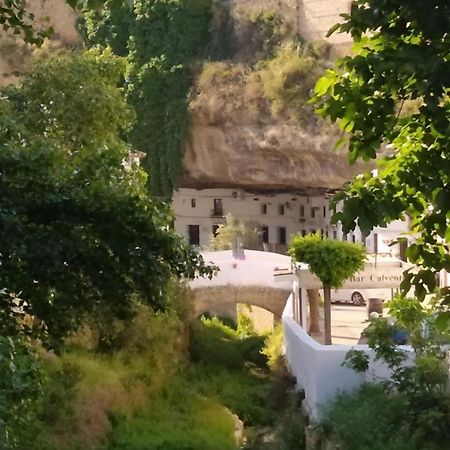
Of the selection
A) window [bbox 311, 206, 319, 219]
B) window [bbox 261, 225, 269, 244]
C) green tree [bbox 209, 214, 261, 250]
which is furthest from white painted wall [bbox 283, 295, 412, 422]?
window [bbox 261, 225, 269, 244]

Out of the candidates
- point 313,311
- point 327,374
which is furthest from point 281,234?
point 327,374

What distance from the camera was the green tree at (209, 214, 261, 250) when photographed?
2456 cm

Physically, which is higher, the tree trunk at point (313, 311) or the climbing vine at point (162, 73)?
the climbing vine at point (162, 73)

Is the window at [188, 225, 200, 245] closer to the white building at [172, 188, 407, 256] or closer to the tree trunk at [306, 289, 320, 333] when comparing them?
the white building at [172, 188, 407, 256]

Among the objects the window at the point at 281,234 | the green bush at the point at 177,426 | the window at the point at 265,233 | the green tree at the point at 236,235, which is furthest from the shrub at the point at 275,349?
the window at the point at 281,234

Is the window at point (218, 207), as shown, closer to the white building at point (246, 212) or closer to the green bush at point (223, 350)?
the white building at point (246, 212)

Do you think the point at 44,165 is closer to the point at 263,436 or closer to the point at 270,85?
the point at 263,436

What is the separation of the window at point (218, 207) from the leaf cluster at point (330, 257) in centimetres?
1727

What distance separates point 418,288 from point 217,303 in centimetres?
1537

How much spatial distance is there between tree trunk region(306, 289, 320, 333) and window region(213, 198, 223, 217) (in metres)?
14.1

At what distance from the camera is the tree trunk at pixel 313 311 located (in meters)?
15.8

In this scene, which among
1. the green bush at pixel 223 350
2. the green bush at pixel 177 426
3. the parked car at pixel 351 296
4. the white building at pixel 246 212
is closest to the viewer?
the green bush at pixel 177 426

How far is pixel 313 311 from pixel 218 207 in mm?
14486

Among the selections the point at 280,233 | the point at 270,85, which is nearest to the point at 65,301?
the point at 270,85
